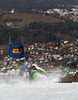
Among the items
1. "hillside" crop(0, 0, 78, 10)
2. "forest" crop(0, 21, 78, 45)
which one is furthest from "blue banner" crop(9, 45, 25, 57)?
"hillside" crop(0, 0, 78, 10)

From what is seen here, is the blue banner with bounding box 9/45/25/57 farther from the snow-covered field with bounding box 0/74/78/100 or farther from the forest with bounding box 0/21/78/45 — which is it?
the forest with bounding box 0/21/78/45

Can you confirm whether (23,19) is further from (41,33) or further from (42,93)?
(42,93)

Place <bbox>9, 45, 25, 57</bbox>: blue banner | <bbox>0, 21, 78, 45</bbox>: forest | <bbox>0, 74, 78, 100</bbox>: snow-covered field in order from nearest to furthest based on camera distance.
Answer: <bbox>0, 74, 78, 100</bbox>: snow-covered field → <bbox>9, 45, 25, 57</bbox>: blue banner → <bbox>0, 21, 78, 45</bbox>: forest

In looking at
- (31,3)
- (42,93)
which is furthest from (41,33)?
(42,93)

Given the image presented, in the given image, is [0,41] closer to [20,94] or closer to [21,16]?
[21,16]

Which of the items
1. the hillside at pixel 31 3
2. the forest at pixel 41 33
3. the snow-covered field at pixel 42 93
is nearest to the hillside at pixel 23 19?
the forest at pixel 41 33

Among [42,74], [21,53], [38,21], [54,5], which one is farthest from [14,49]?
[54,5]
